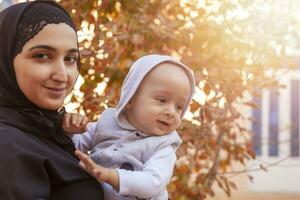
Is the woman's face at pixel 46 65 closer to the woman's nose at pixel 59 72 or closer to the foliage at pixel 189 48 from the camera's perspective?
the woman's nose at pixel 59 72

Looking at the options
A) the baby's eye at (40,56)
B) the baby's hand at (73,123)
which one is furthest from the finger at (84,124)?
the baby's eye at (40,56)

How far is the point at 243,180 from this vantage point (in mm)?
9992

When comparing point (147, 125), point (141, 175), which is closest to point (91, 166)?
point (141, 175)

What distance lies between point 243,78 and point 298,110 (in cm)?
644

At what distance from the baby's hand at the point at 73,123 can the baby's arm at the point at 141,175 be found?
0.64ft

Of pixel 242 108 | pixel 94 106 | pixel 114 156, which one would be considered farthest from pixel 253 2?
pixel 242 108

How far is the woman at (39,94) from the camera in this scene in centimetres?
179

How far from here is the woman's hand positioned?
1.74 meters

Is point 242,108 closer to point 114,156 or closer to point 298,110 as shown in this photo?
point 298,110

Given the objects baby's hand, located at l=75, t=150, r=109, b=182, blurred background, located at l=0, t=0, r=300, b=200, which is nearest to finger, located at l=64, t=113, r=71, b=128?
baby's hand, located at l=75, t=150, r=109, b=182

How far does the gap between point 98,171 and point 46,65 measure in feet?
1.01

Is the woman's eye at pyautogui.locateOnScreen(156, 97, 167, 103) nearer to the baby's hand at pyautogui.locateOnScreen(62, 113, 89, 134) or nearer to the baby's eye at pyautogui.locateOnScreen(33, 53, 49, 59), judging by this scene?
the baby's hand at pyautogui.locateOnScreen(62, 113, 89, 134)

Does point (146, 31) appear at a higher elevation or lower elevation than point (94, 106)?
higher

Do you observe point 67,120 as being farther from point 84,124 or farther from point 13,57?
point 13,57
